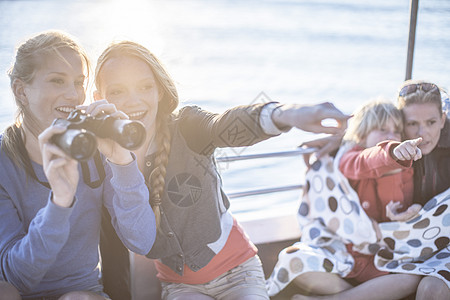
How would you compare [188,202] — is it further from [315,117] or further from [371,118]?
[371,118]

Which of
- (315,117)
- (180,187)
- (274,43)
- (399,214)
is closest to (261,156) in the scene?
(399,214)

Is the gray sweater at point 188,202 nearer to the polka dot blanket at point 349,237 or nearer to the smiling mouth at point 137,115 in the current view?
the smiling mouth at point 137,115

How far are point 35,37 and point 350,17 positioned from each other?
1297 centimetres

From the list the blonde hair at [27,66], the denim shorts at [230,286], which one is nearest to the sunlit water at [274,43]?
the denim shorts at [230,286]

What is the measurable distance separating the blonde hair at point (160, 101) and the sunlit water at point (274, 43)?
4.75 m

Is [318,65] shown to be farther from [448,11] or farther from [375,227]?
[375,227]

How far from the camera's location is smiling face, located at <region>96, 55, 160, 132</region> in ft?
4.40

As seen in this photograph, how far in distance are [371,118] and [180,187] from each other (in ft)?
2.72

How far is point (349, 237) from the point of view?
1.82 meters

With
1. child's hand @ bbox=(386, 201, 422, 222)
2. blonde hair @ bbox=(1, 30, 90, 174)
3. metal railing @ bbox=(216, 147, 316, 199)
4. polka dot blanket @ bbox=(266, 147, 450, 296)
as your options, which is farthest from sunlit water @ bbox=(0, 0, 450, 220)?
blonde hair @ bbox=(1, 30, 90, 174)

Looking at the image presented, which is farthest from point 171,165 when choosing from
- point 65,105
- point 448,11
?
point 448,11

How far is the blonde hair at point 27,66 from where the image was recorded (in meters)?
1.30

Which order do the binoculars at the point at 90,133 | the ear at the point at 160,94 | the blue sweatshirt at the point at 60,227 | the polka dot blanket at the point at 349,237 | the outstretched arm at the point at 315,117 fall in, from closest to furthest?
the outstretched arm at the point at 315,117 → the binoculars at the point at 90,133 → the blue sweatshirt at the point at 60,227 → the ear at the point at 160,94 → the polka dot blanket at the point at 349,237

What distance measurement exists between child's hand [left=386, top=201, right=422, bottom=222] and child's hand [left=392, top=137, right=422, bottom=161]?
0.36m
